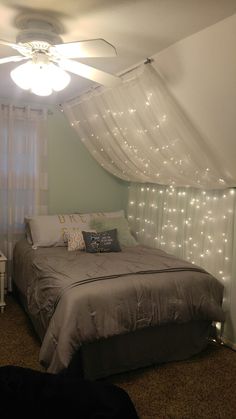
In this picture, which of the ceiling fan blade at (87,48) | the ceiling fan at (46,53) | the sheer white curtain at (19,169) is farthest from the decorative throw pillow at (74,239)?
the ceiling fan blade at (87,48)

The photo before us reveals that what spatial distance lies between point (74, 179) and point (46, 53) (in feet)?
8.05

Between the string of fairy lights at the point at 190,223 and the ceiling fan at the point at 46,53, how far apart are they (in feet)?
5.12

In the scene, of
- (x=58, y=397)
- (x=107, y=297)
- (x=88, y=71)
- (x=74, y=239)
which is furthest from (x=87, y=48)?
(x=74, y=239)

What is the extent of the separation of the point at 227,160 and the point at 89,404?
204 cm

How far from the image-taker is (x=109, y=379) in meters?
2.49

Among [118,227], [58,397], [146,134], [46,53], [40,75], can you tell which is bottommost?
[58,397]

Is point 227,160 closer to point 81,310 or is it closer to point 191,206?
point 191,206

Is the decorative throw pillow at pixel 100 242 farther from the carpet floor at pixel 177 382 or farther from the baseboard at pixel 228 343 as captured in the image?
the baseboard at pixel 228 343

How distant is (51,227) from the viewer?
3.88m

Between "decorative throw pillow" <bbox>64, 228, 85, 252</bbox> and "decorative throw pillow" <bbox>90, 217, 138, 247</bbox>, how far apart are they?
268 mm

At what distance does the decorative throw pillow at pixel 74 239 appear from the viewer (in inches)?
144

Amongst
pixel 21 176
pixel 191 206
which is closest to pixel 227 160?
pixel 191 206

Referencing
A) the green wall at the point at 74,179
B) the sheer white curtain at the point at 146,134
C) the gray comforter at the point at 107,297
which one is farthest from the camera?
the green wall at the point at 74,179

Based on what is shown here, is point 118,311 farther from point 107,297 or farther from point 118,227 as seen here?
point 118,227
